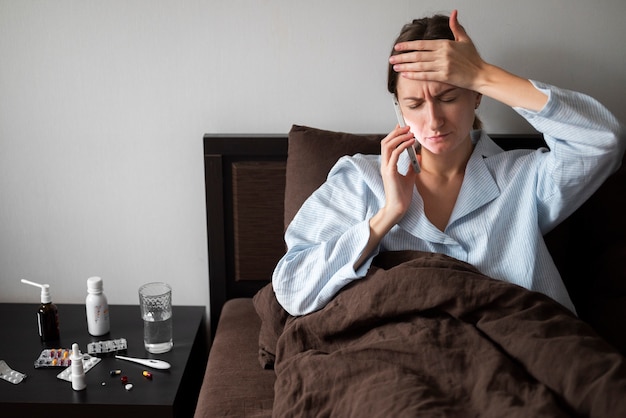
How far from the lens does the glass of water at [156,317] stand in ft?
5.32

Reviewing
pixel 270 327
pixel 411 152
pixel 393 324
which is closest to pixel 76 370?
pixel 270 327

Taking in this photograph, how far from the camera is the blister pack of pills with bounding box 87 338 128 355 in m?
1.63

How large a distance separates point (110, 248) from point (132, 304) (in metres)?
0.17

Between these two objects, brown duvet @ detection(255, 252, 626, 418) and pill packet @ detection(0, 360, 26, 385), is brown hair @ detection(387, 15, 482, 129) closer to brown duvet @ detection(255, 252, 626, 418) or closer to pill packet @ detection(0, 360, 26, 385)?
brown duvet @ detection(255, 252, 626, 418)

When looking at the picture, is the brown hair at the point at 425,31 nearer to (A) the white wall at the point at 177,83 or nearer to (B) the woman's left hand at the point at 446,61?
(B) the woman's left hand at the point at 446,61

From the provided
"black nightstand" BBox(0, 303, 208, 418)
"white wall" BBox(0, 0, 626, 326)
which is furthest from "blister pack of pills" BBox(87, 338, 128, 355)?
"white wall" BBox(0, 0, 626, 326)

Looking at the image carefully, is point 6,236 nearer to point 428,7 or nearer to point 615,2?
point 428,7

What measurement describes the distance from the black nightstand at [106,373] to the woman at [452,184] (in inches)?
13.2

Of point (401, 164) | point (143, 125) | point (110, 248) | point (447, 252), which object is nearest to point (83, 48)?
point (143, 125)

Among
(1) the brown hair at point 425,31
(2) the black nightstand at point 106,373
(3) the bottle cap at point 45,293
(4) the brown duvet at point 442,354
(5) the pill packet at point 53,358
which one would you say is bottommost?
(2) the black nightstand at point 106,373

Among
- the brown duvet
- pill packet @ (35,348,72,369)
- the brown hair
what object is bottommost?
pill packet @ (35,348,72,369)

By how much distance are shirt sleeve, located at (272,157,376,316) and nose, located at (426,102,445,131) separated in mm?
197

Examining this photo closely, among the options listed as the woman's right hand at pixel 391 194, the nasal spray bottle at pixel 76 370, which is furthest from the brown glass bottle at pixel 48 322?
the woman's right hand at pixel 391 194

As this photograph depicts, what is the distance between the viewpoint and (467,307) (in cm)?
125
